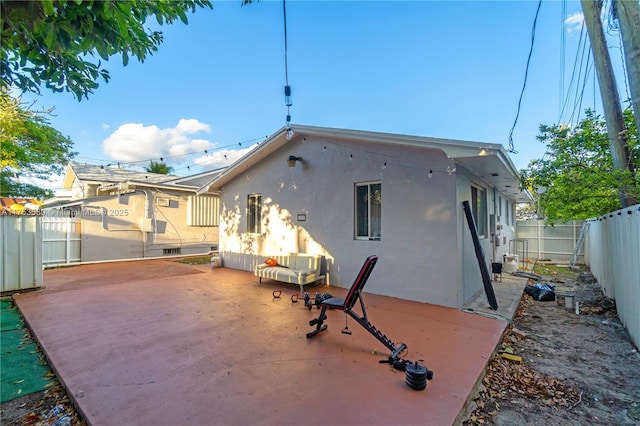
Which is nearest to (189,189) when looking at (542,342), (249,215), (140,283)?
(249,215)

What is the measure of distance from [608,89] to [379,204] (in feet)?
14.5

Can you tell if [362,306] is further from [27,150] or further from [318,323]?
[27,150]

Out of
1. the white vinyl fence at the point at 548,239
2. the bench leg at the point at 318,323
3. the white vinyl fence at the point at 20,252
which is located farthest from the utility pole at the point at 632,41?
the white vinyl fence at the point at 20,252

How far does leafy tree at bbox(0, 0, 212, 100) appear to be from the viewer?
5.40ft

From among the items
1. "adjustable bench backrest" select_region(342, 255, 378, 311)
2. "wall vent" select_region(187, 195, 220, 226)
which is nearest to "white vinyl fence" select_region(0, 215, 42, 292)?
"wall vent" select_region(187, 195, 220, 226)

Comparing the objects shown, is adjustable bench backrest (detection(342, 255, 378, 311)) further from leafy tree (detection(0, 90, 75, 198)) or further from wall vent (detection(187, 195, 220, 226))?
leafy tree (detection(0, 90, 75, 198))

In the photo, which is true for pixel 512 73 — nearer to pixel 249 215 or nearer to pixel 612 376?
pixel 612 376

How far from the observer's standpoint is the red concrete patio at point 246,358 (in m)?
2.47

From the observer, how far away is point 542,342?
4352mm

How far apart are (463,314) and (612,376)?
6.38ft

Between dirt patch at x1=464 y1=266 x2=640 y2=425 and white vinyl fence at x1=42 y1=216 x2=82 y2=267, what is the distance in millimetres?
13384

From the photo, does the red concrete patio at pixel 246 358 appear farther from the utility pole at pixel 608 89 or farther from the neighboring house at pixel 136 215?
the neighboring house at pixel 136 215

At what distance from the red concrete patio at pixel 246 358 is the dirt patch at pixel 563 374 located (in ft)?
0.81

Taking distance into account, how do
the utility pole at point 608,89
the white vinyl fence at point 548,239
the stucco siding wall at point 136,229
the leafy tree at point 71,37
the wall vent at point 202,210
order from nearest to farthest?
the leafy tree at point 71,37, the utility pole at point 608,89, the stucco siding wall at point 136,229, the white vinyl fence at point 548,239, the wall vent at point 202,210
